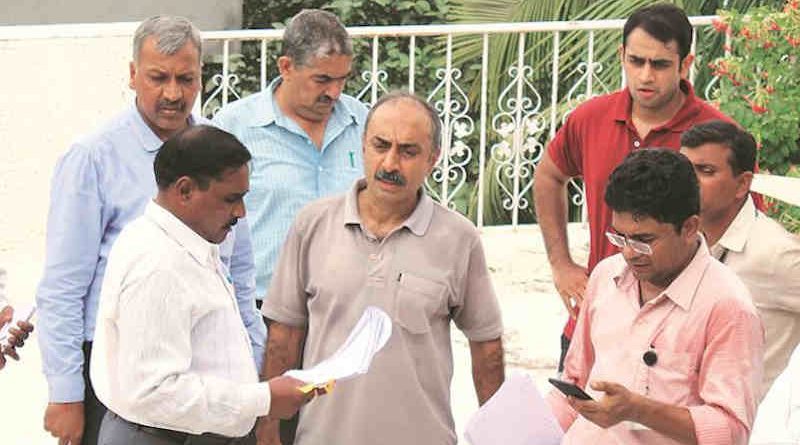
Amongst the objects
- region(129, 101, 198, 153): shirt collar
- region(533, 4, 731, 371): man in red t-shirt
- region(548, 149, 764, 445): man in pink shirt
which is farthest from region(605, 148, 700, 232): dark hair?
region(129, 101, 198, 153): shirt collar

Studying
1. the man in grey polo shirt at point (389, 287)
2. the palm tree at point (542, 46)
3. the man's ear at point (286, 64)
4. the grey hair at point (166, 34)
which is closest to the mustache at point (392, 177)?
the man in grey polo shirt at point (389, 287)

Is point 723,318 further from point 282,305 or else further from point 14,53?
point 14,53

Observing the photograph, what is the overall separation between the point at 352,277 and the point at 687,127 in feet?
3.98

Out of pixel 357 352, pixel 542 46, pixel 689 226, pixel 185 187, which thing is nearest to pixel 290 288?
pixel 357 352

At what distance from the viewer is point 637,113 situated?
5148 mm

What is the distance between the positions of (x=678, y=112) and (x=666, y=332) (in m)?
1.37

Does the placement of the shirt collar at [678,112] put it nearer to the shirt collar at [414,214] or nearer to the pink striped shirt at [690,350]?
the shirt collar at [414,214]

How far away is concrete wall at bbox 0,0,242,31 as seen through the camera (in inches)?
397

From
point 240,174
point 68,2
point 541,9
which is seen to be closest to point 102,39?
point 68,2

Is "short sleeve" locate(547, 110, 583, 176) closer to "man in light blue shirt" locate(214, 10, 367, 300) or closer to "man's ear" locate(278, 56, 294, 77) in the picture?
"man in light blue shirt" locate(214, 10, 367, 300)

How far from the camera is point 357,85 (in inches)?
394

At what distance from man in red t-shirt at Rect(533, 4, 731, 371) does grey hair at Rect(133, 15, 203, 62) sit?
123 centimetres

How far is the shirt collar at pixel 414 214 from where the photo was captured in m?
4.45

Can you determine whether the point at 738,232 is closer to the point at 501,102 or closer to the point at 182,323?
the point at 182,323
